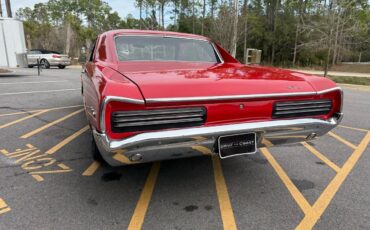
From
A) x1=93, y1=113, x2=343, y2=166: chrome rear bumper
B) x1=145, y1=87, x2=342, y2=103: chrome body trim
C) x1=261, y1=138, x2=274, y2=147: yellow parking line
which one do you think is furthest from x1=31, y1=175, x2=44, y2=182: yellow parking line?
x1=261, y1=138, x2=274, y2=147: yellow parking line

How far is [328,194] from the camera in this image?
2.95m

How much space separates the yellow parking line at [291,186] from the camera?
273 centimetres

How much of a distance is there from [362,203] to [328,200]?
0.99ft

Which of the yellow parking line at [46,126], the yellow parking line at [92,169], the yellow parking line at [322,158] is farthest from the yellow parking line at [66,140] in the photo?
the yellow parking line at [322,158]

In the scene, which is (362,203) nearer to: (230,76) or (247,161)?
(247,161)

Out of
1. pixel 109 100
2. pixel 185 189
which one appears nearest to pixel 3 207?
pixel 109 100

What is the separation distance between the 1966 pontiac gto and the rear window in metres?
0.31

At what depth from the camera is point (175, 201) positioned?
9.15 ft

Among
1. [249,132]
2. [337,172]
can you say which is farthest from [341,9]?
[249,132]

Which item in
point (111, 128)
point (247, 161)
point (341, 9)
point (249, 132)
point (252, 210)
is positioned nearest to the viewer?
point (111, 128)

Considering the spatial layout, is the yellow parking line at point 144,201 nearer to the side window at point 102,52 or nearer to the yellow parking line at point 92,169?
the yellow parking line at point 92,169

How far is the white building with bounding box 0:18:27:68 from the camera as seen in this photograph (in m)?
13.0

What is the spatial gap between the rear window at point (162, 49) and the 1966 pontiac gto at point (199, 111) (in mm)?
309

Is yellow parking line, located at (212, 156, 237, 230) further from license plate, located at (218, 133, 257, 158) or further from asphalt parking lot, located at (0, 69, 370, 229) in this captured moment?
license plate, located at (218, 133, 257, 158)
